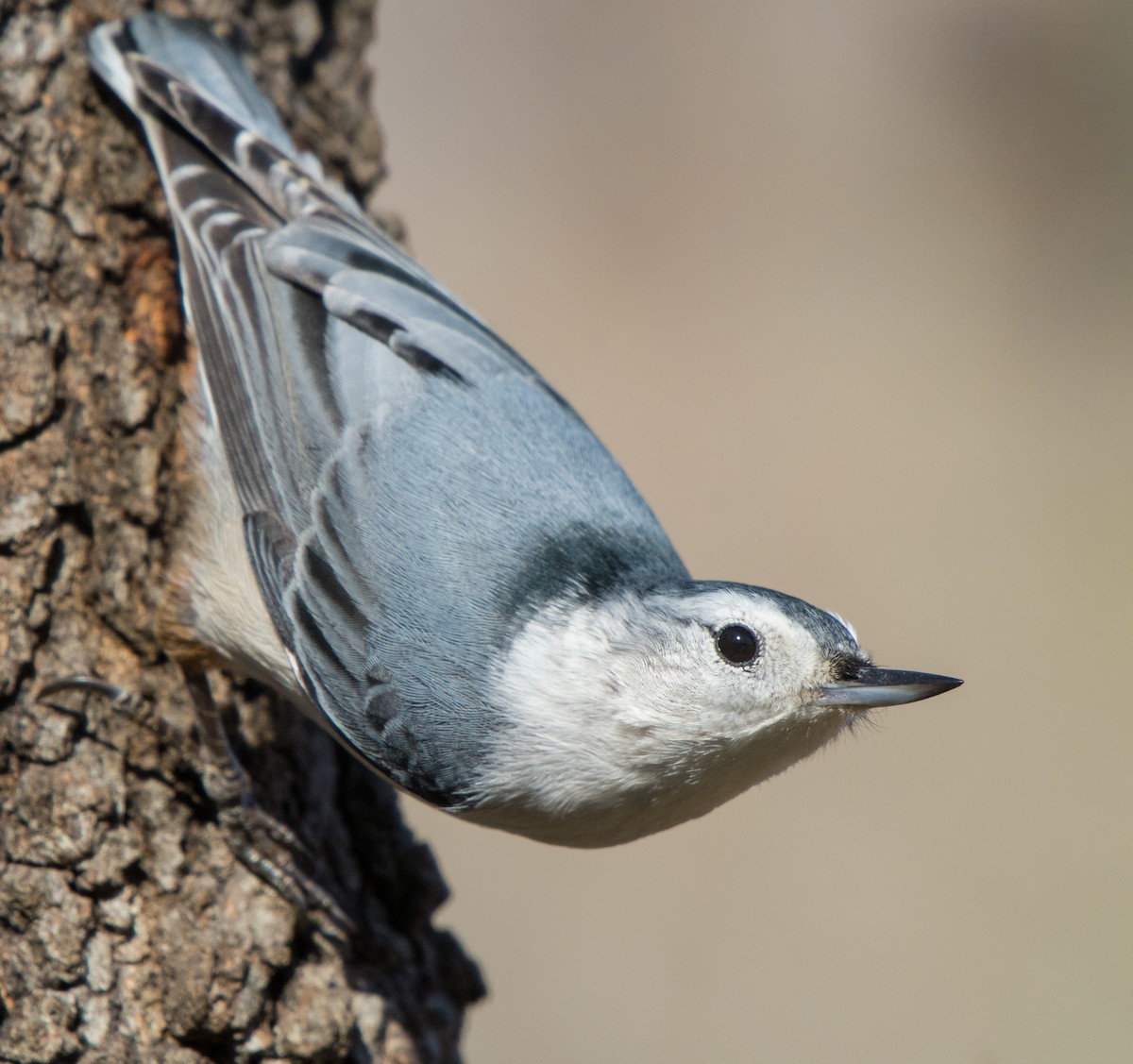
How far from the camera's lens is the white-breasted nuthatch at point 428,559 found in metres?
1.89

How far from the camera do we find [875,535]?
494 cm

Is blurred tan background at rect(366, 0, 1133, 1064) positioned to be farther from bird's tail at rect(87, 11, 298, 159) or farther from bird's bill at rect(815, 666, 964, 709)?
bird's tail at rect(87, 11, 298, 159)

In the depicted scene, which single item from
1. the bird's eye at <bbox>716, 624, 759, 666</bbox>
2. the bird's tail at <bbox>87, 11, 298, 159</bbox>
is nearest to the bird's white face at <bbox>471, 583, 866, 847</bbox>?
the bird's eye at <bbox>716, 624, 759, 666</bbox>

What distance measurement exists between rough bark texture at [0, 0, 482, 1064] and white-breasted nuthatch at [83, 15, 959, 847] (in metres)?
0.10

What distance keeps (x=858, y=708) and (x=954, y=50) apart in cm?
488

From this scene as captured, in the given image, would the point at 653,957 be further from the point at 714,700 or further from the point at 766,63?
the point at 766,63

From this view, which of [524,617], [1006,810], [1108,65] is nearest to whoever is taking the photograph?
[524,617]

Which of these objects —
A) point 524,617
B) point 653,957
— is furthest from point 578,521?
point 653,957

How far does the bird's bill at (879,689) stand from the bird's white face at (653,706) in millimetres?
17

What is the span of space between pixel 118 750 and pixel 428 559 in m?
0.62

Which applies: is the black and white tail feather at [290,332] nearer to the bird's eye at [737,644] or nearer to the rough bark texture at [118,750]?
the rough bark texture at [118,750]

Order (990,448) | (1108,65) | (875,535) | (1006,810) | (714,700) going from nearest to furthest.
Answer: (714,700) → (1006,810) → (875,535) → (990,448) → (1108,65)

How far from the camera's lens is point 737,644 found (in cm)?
185

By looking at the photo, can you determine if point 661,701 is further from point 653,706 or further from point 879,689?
point 879,689
